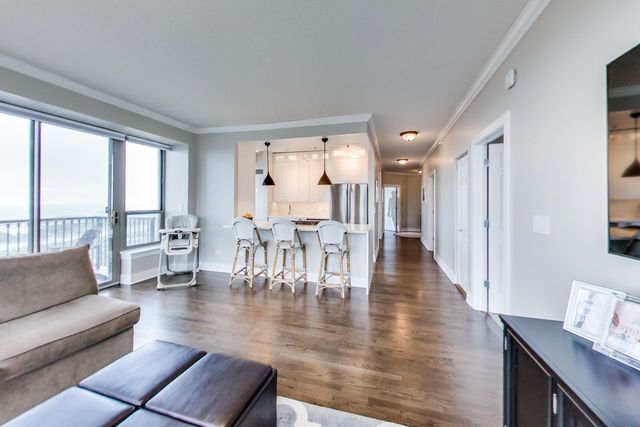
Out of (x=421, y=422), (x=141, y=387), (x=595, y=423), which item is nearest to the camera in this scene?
(x=595, y=423)

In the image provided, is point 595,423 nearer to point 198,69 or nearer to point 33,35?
point 198,69

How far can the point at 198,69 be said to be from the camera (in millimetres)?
2688

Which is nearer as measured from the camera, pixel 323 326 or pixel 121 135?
pixel 323 326

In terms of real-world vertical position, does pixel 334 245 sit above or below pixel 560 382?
above

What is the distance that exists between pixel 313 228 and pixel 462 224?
7.12 ft

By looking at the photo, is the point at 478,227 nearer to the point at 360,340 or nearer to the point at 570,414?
the point at 360,340

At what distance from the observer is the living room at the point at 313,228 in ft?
3.64

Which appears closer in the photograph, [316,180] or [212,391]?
[212,391]

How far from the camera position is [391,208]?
12.6 meters

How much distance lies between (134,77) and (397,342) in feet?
13.0

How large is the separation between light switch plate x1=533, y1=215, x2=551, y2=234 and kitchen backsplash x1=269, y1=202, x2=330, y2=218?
4.70m

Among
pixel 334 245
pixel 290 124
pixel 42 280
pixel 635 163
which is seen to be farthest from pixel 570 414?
pixel 290 124

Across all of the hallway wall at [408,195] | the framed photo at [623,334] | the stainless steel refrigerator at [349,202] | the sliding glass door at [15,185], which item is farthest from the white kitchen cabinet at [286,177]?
the hallway wall at [408,195]

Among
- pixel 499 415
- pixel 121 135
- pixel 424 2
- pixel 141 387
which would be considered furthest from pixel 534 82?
pixel 121 135
